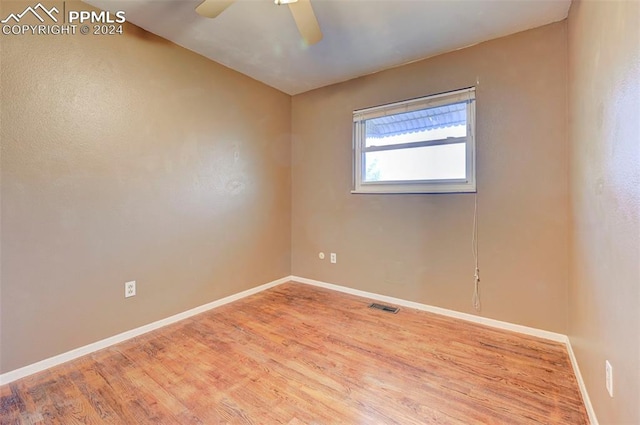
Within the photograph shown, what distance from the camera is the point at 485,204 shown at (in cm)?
246

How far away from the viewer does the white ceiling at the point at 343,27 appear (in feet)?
6.52

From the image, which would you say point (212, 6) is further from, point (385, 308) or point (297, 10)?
point (385, 308)

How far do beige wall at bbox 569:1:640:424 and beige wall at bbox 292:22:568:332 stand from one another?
0.40m

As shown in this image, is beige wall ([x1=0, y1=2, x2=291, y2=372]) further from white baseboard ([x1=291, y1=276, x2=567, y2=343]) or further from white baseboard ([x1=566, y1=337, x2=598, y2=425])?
white baseboard ([x1=566, y1=337, x2=598, y2=425])

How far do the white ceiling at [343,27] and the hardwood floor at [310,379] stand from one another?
95.2 inches

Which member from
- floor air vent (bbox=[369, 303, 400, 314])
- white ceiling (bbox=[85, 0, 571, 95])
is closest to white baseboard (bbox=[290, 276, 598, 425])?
floor air vent (bbox=[369, 303, 400, 314])

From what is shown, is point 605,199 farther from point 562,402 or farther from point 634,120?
point 562,402

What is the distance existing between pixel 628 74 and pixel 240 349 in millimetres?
2438

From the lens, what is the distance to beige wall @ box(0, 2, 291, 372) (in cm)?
Result: 173

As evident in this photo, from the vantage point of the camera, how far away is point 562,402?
4.99ft

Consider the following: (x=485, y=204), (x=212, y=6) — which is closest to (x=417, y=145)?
(x=485, y=204)

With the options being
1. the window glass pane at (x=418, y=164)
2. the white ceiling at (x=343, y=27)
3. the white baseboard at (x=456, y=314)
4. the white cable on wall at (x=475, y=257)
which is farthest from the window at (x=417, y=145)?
the white baseboard at (x=456, y=314)

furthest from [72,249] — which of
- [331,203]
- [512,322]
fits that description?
[512,322]

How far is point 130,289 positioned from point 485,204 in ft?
9.84
